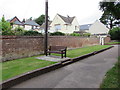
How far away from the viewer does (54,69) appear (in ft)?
16.9

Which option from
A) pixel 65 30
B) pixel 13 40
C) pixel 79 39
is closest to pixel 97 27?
pixel 65 30

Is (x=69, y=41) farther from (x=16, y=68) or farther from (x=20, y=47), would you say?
(x=16, y=68)

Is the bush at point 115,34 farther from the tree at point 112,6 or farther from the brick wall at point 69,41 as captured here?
the tree at point 112,6

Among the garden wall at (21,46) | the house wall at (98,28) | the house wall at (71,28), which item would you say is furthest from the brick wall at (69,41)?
the house wall at (98,28)

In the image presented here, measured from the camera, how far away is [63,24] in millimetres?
26891

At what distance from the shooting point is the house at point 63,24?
26.9m

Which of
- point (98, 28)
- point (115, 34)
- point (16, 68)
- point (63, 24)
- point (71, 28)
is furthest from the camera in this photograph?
point (98, 28)

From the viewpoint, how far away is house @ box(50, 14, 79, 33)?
88.4ft

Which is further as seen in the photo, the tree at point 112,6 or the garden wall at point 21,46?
the tree at point 112,6

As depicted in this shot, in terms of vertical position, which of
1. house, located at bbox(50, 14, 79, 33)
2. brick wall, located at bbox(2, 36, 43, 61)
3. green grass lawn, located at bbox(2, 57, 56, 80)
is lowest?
green grass lawn, located at bbox(2, 57, 56, 80)

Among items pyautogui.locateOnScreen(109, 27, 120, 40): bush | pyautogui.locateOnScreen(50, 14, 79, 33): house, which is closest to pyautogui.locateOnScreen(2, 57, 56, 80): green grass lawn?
pyautogui.locateOnScreen(50, 14, 79, 33): house

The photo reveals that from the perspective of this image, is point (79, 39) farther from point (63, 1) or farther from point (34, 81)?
point (34, 81)

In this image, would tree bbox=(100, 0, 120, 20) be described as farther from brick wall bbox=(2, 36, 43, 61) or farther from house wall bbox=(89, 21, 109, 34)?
house wall bbox=(89, 21, 109, 34)

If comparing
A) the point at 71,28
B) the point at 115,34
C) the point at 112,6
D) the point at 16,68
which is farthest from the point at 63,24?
the point at 16,68
